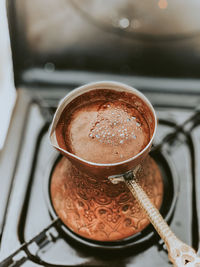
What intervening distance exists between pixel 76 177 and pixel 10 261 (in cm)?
17

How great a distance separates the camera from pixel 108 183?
0.43m

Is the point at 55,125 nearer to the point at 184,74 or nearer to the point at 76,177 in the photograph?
the point at 76,177

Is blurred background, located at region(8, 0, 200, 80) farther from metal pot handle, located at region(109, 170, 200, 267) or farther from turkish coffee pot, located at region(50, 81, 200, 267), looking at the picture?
metal pot handle, located at region(109, 170, 200, 267)

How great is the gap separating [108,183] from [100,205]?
0.05m

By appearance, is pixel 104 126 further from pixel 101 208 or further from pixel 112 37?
pixel 112 37

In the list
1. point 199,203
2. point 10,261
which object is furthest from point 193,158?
point 10,261

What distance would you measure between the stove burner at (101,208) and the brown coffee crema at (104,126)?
4 centimetres

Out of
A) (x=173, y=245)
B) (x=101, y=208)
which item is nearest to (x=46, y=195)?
(x=101, y=208)

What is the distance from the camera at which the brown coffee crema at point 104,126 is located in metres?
0.42

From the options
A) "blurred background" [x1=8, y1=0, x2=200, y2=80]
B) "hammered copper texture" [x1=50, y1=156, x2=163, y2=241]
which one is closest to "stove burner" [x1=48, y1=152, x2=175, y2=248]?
"hammered copper texture" [x1=50, y1=156, x2=163, y2=241]

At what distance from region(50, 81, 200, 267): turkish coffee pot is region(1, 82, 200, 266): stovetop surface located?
4 centimetres

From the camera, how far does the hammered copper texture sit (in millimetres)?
449

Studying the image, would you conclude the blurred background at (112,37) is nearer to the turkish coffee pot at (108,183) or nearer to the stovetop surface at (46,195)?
the stovetop surface at (46,195)

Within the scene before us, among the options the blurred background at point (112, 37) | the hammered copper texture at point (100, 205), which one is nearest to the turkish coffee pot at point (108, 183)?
the hammered copper texture at point (100, 205)
